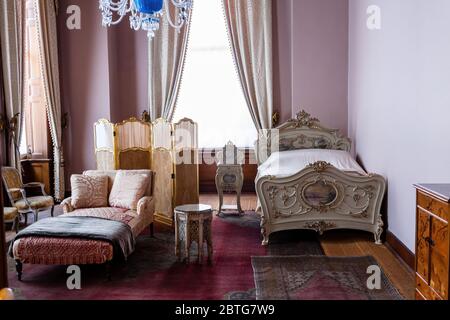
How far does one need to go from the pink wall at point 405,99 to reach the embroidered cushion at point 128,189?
1911 mm

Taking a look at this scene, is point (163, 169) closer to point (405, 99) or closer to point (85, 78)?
point (85, 78)

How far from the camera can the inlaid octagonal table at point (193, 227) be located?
3.18m

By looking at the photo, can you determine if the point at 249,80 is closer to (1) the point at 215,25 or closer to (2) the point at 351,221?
(1) the point at 215,25

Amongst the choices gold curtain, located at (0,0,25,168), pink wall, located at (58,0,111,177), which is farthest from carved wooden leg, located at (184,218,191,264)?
pink wall, located at (58,0,111,177)

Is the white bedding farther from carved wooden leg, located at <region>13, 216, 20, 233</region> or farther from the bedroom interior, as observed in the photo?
carved wooden leg, located at <region>13, 216, 20, 233</region>

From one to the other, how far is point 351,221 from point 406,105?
40.5 inches

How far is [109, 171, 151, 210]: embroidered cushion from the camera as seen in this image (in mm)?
3617

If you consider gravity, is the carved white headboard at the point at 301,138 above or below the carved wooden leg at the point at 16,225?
above

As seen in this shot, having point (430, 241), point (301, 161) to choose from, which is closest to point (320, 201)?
point (301, 161)

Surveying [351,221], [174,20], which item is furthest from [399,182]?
[174,20]

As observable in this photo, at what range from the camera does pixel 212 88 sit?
19.5 ft

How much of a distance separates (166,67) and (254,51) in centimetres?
109

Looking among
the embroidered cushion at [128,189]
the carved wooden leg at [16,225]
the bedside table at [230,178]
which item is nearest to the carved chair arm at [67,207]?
the embroidered cushion at [128,189]

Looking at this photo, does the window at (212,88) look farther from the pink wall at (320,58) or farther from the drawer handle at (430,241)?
the drawer handle at (430,241)
